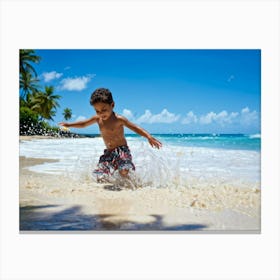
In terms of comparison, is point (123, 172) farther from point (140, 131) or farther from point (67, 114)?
point (67, 114)

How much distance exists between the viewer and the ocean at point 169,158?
421 cm

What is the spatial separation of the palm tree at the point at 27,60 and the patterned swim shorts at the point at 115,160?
1048 mm

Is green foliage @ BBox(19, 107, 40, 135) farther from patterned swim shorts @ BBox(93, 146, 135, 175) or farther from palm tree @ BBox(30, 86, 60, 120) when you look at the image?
patterned swim shorts @ BBox(93, 146, 135, 175)

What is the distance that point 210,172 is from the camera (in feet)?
13.9

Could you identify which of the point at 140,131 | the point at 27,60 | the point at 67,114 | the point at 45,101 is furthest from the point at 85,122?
the point at 27,60

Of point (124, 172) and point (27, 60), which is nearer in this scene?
point (27, 60)

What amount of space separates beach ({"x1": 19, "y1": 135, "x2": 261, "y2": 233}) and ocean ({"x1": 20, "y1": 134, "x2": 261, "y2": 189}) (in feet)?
0.07

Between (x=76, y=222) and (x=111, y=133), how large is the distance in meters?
0.91

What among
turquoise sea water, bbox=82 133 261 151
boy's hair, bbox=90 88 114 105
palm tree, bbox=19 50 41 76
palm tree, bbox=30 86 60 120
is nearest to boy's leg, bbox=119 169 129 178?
turquoise sea water, bbox=82 133 261 151

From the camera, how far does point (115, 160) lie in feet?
14.1

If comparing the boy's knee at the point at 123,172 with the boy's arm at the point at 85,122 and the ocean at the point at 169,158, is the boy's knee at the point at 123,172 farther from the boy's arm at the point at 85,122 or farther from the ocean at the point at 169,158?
the boy's arm at the point at 85,122

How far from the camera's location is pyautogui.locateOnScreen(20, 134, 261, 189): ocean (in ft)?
13.8
